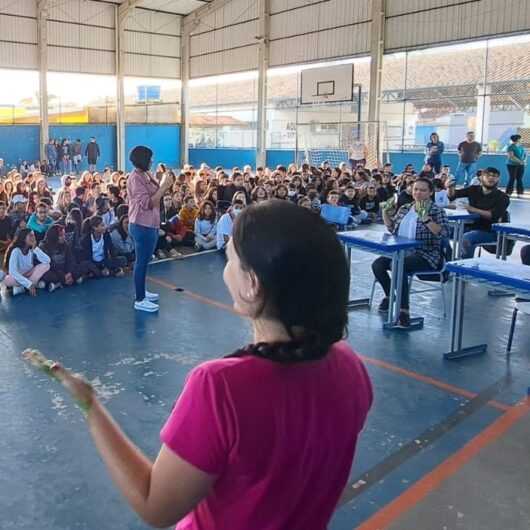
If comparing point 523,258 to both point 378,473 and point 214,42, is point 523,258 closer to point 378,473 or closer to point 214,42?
point 378,473

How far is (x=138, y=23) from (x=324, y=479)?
21.2 m

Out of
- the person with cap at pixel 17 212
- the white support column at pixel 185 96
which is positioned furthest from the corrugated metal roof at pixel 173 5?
the person with cap at pixel 17 212

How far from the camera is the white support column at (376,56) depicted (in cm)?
1541

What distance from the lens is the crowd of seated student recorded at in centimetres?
616

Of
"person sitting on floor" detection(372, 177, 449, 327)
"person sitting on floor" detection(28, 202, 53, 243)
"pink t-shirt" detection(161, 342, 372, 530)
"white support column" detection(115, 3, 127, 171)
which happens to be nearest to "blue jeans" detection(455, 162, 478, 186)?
"person sitting on floor" detection(372, 177, 449, 327)

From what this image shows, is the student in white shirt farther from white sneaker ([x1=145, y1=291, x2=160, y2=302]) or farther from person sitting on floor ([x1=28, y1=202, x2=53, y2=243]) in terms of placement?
white sneaker ([x1=145, y1=291, x2=160, y2=302])

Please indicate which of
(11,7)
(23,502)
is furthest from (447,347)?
(11,7)

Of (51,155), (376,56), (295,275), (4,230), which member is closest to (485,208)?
(4,230)

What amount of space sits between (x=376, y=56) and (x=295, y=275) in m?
15.9

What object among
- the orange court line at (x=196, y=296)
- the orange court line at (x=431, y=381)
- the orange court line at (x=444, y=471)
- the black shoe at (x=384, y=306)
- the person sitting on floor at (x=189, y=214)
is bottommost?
the orange court line at (x=444, y=471)

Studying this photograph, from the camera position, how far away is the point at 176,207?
29.5 ft

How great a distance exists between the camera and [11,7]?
17672mm

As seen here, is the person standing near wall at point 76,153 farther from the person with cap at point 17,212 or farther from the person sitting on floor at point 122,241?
the person sitting on floor at point 122,241

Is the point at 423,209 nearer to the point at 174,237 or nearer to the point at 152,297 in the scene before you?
the point at 152,297
